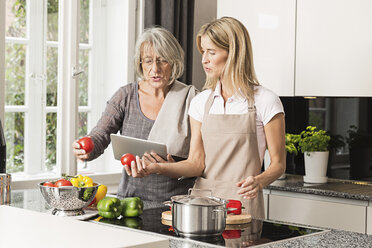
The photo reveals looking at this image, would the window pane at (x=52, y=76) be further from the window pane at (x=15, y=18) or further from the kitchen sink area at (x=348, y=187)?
the kitchen sink area at (x=348, y=187)

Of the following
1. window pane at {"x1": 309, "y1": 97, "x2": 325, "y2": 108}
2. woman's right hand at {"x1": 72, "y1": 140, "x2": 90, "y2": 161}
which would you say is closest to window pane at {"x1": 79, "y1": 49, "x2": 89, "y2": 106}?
woman's right hand at {"x1": 72, "y1": 140, "x2": 90, "y2": 161}

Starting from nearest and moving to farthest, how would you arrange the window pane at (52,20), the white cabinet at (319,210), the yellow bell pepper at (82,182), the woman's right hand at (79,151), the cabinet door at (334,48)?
1. the yellow bell pepper at (82,182)
2. the woman's right hand at (79,151)
3. the white cabinet at (319,210)
4. the cabinet door at (334,48)
5. the window pane at (52,20)

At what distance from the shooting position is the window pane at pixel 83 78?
11.8ft

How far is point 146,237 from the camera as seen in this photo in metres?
1.31

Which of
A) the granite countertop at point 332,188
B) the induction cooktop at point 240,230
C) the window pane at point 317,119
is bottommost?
the granite countertop at point 332,188

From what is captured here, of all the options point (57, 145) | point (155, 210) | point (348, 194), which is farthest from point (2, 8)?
point (348, 194)

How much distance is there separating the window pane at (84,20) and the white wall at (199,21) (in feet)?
3.11

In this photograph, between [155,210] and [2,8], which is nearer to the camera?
[155,210]

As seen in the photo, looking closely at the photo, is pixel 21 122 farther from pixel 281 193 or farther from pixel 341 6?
pixel 341 6

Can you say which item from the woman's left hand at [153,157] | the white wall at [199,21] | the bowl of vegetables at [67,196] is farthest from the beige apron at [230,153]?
the white wall at [199,21]

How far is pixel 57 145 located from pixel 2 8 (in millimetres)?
885

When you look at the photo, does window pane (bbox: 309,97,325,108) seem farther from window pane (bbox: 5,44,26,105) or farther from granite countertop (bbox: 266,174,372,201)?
window pane (bbox: 5,44,26,105)

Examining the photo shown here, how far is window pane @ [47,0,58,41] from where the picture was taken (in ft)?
11.1

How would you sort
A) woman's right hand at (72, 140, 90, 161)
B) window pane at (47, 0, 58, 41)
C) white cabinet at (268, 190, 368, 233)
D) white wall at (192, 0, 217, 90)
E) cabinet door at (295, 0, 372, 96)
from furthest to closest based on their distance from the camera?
white wall at (192, 0, 217, 90), window pane at (47, 0, 58, 41), cabinet door at (295, 0, 372, 96), white cabinet at (268, 190, 368, 233), woman's right hand at (72, 140, 90, 161)
